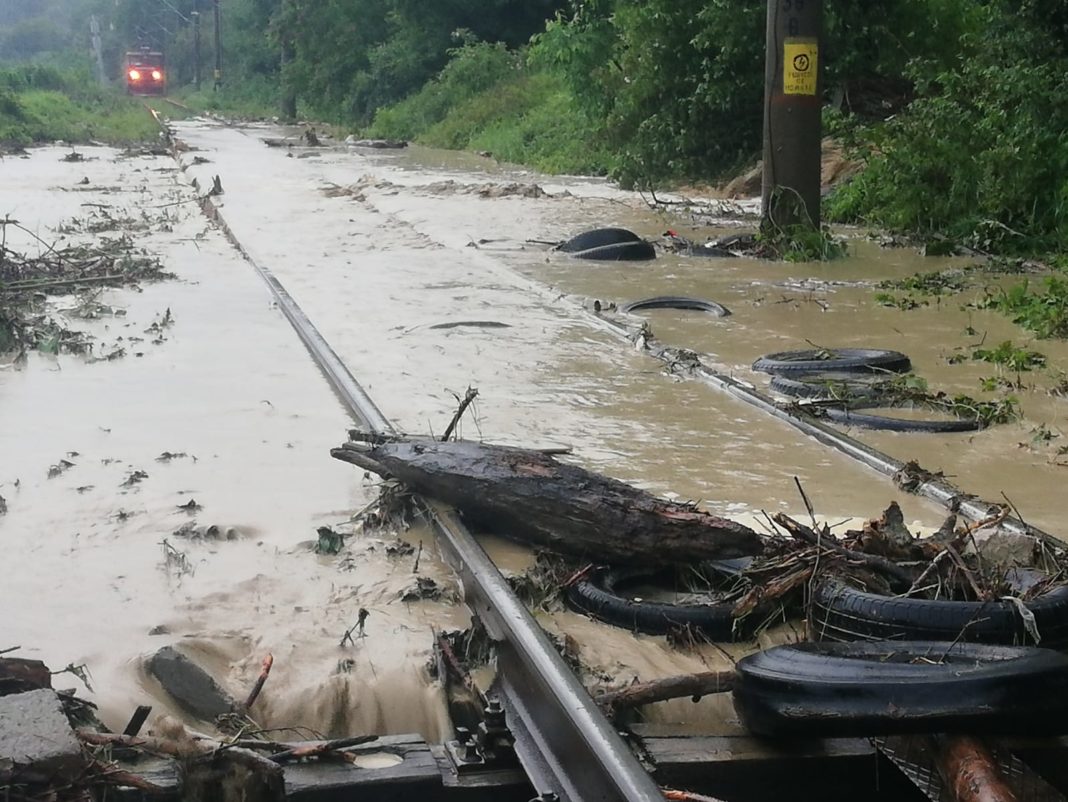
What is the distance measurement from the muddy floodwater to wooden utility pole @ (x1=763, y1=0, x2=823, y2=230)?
99cm

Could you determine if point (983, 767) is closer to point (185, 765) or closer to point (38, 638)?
point (185, 765)

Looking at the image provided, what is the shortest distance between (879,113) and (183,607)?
1891cm

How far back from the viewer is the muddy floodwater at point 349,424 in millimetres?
4410

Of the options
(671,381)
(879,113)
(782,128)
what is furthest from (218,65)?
(671,381)

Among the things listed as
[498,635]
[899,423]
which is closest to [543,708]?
[498,635]

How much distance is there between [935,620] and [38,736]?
249 cm

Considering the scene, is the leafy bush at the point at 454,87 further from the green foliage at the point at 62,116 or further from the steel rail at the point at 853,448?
the steel rail at the point at 853,448

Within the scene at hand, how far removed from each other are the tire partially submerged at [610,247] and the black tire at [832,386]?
6064 millimetres

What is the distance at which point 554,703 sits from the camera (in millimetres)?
3740

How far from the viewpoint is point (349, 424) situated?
291 inches

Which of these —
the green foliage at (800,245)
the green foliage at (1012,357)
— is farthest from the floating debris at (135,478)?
the green foliage at (800,245)

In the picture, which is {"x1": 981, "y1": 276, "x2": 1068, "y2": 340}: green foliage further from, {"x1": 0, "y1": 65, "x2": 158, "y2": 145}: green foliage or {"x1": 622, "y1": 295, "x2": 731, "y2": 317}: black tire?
{"x1": 0, "y1": 65, "x2": 158, "y2": 145}: green foliage

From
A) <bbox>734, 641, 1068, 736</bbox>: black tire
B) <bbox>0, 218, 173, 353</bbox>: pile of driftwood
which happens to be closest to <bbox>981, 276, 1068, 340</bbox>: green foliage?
<bbox>734, 641, 1068, 736</bbox>: black tire

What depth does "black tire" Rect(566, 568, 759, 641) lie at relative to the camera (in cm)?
443
